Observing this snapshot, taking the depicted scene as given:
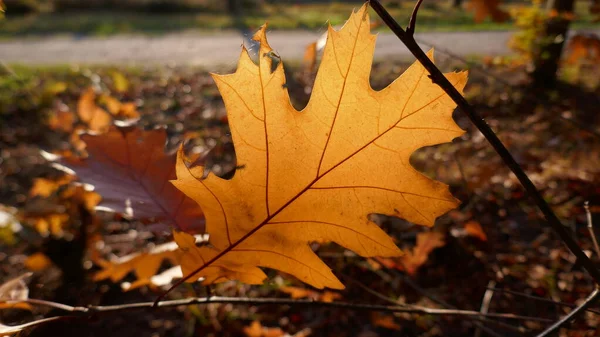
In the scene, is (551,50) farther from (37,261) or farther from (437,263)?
(37,261)

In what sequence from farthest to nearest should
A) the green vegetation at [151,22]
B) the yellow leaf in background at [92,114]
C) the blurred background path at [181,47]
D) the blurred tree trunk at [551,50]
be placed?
the green vegetation at [151,22] → the blurred background path at [181,47] → the blurred tree trunk at [551,50] → the yellow leaf in background at [92,114]

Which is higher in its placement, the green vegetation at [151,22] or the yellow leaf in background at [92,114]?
the green vegetation at [151,22]

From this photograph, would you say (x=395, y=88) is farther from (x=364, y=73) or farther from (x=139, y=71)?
(x=139, y=71)

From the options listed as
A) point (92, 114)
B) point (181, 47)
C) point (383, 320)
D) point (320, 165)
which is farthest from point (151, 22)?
A: point (320, 165)

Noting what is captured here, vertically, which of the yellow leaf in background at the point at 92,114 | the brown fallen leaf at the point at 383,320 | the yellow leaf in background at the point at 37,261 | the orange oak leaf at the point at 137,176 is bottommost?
the brown fallen leaf at the point at 383,320

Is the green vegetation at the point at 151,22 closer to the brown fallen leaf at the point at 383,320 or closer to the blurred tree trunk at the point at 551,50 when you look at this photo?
the blurred tree trunk at the point at 551,50

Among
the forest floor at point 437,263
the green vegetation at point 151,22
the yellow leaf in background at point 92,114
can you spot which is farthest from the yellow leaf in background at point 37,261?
the green vegetation at point 151,22
